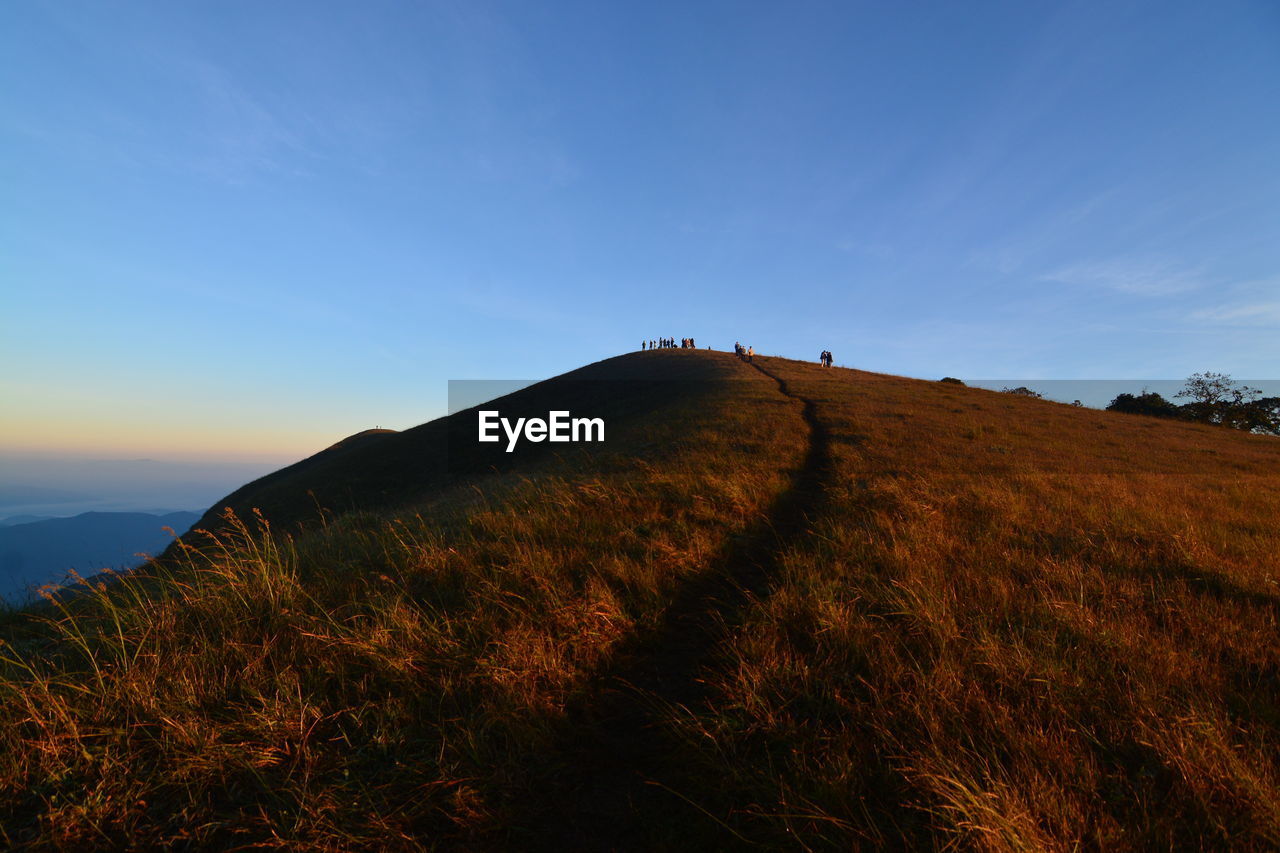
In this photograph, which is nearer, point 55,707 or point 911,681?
point 55,707

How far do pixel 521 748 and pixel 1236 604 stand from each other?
25.1ft

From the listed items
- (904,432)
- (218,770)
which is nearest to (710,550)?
(218,770)

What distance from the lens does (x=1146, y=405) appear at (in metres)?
53.2

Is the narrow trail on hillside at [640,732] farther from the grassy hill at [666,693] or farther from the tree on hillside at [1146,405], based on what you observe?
the tree on hillside at [1146,405]

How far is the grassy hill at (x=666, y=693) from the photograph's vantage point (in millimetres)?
2871

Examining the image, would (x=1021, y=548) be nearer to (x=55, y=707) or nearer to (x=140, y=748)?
(x=140, y=748)

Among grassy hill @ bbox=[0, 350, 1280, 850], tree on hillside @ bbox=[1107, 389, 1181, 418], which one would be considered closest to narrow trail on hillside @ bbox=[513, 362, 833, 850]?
grassy hill @ bbox=[0, 350, 1280, 850]

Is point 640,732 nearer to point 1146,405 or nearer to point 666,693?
point 666,693

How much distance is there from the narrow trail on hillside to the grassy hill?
2cm

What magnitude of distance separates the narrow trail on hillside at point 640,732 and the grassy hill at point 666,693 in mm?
23

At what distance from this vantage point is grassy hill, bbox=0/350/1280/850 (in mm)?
2871

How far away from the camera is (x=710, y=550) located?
717 cm

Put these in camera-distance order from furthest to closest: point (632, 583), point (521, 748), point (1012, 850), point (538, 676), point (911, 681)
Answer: point (632, 583), point (538, 676), point (911, 681), point (521, 748), point (1012, 850)

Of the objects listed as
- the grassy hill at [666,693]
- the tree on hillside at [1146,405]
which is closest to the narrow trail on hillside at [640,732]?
the grassy hill at [666,693]
